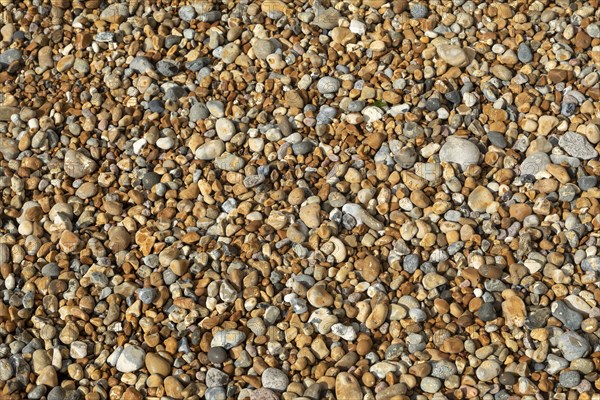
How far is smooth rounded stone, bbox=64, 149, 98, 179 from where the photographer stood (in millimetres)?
3463

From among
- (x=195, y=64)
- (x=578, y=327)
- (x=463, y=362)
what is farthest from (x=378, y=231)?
(x=195, y=64)

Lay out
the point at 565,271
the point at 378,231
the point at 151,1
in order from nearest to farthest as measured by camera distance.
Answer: the point at 565,271 → the point at 378,231 → the point at 151,1

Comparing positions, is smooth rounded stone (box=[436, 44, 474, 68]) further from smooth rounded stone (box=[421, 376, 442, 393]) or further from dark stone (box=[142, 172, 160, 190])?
smooth rounded stone (box=[421, 376, 442, 393])

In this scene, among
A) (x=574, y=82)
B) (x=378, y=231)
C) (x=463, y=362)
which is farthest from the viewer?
(x=574, y=82)

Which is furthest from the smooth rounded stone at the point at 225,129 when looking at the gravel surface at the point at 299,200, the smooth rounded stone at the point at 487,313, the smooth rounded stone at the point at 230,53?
the smooth rounded stone at the point at 487,313

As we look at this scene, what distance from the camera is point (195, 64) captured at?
3.81 m

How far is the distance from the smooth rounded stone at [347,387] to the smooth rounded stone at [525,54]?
1901 mm

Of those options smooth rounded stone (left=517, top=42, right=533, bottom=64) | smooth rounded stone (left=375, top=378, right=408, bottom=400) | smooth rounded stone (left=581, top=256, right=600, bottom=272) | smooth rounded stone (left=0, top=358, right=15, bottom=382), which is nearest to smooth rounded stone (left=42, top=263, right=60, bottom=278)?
smooth rounded stone (left=0, top=358, right=15, bottom=382)

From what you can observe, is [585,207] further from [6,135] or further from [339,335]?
[6,135]

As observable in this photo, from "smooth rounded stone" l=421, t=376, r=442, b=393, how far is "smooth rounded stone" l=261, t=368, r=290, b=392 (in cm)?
51

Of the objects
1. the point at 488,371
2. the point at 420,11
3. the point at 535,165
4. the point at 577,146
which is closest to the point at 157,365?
the point at 488,371

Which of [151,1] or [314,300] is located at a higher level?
[151,1]

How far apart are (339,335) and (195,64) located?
1697mm

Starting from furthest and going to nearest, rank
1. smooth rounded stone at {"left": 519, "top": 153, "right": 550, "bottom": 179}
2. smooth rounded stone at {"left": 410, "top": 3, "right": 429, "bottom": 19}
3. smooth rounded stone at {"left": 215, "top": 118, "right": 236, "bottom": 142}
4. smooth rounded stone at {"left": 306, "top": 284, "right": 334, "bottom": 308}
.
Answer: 1. smooth rounded stone at {"left": 410, "top": 3, "right": 429, "bottom": 19}
2. smooth rounded stone at {"left": 215, "top": 118, "right": 236, "bottom": 142}
3. smooth rounded stone at {"left": 519, "top": 153, "right": 550, "bottom": 179}
4. smooth rounded stone at {"left": 306, "top": 284, "right": 334, "bottom": 308}
